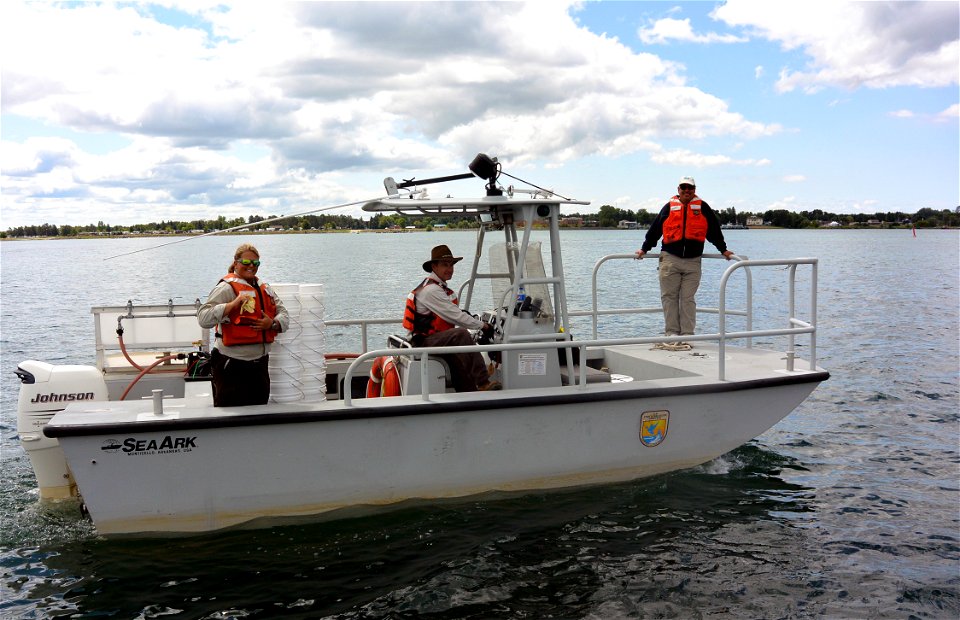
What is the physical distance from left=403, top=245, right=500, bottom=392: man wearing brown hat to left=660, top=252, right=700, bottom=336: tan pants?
262cm

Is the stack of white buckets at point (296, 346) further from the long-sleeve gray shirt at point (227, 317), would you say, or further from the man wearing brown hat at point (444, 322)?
the man wearing brown hat at point (444, 322)

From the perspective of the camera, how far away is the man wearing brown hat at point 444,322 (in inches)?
254

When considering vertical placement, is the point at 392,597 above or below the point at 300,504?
below

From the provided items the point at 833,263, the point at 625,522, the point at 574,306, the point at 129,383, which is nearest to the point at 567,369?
the point at 625,522

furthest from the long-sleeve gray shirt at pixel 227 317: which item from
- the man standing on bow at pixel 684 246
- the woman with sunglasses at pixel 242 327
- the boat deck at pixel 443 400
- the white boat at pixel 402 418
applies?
the man standing on bow at pixel 684 246

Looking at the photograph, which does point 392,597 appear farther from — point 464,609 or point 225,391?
point 225,391

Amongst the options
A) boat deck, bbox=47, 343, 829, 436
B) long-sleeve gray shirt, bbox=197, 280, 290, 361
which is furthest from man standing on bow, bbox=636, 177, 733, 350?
long-sleeve gray shirt, bbox=197, 280, 290, 361

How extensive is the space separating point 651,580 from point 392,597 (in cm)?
190

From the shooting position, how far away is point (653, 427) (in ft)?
22.1

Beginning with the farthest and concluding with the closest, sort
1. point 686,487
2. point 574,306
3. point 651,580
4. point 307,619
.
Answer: point 574,306, point 686,487, point 651,580, point 307,619

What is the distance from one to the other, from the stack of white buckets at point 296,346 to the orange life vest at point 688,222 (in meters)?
3.96

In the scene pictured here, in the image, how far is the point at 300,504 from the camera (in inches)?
238

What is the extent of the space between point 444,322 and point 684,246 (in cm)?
301


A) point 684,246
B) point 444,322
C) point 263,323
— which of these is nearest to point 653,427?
point 444,322
